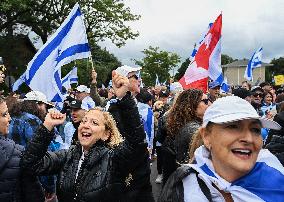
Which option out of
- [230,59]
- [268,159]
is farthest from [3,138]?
[230,59]

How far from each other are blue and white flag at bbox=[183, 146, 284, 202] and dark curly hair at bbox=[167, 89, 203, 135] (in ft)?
7.80

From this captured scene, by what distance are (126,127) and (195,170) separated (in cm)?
113

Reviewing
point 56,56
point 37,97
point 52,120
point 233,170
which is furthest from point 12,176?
point 37,97

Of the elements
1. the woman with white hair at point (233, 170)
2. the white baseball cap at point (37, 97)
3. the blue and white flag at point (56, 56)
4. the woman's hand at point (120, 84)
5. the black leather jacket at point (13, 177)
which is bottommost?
the black leather jacket at point (13, 177)

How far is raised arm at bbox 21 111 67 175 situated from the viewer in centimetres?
344

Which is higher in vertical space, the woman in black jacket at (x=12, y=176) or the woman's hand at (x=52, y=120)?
the woman's hand at (x=52, y=120)

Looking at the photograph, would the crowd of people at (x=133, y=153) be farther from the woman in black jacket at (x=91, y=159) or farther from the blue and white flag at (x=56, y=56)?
the blue and white flag at (x=56, y=56)

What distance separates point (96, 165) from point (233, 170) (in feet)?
4.70

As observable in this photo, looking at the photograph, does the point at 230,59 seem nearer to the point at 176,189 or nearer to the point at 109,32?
the point at 109,32

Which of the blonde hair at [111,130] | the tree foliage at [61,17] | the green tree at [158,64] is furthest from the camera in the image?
the green tree at [158,64]

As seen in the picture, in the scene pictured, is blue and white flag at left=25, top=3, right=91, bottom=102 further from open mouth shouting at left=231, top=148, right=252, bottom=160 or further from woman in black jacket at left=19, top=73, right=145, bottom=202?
open mouth shouting at left=231, top=148, right=252, bottom=160

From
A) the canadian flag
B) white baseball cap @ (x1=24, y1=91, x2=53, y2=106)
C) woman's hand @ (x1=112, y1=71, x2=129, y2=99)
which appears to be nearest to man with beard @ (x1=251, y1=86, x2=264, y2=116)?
the canadian flag

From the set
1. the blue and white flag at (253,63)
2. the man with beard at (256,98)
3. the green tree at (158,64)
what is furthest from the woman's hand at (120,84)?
the green tree at (158,64)

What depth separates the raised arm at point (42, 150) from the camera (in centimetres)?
344
